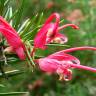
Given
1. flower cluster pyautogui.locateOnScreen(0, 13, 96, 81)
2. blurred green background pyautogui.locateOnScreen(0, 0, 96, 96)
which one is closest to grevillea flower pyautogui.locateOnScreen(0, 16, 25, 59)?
flower cluster pyautogui.locateOnScreen(0, 13, 96, 81)

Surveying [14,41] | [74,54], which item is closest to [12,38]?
[14,41]

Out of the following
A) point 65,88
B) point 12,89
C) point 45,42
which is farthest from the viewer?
point 65,88

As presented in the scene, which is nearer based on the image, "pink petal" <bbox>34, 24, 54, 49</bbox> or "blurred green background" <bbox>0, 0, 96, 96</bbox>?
"pink petal" <bbox>34, 24, 54, 49</bbox>

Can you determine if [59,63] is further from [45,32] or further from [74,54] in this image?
[74,54]

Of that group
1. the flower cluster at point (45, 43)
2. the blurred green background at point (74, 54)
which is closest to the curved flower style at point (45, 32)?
the flower cluster at point (45, 43)

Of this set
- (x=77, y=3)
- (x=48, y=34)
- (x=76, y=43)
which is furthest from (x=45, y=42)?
(x=77, y=3)

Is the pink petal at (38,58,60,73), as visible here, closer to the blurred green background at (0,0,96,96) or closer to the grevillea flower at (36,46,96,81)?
the grevillea flower at (36,46,96,81)

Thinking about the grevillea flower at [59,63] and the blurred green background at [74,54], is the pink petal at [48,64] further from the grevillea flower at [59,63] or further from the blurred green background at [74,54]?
the blurred green background at [74,54]

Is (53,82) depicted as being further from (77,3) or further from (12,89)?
(77,3)
